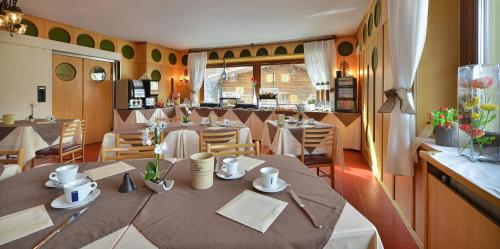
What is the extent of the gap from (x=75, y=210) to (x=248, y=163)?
0.83 metres

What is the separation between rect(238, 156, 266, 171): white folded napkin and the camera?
1366mm

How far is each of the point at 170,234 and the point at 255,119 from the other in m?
5.31

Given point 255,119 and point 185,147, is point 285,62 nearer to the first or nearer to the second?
point 255,119

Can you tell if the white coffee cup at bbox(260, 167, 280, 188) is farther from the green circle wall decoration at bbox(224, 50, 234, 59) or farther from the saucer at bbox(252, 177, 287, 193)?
the green circle wall decoration at bbox(224, 50, 234, 59)

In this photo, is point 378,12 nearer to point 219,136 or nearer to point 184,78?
point 219,136

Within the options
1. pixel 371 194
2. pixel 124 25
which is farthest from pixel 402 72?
pixel 124 25

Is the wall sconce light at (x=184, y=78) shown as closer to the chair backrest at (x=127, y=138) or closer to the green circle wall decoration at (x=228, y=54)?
the green circle wall decoration at (x=228, y=54)

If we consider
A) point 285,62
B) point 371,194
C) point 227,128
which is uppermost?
point 285,62

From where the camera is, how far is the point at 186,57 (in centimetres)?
775

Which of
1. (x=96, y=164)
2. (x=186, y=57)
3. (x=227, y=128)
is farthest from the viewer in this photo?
(x=186, y=57)

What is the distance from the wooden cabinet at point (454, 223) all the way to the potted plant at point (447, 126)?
283 mm

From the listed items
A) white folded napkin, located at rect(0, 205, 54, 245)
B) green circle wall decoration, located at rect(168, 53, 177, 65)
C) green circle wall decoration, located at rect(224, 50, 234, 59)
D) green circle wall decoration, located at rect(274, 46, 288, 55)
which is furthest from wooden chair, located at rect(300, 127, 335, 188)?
green circle wall decoration, located at rect(168, 53, 177, 65)

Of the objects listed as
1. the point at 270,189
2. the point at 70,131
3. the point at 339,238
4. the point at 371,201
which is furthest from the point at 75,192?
the point at 70,131

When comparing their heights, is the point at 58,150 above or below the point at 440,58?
→ below
